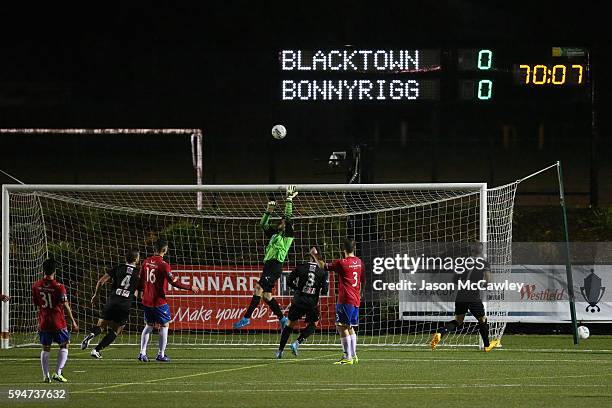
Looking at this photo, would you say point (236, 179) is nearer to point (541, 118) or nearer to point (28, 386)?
point (541, 118)

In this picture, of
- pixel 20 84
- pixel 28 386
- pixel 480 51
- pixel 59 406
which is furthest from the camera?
pixel 20 84

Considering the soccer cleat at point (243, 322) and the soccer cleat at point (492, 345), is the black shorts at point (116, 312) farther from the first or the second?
the soccer cleat at point (492, 345)

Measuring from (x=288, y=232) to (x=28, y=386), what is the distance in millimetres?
6043

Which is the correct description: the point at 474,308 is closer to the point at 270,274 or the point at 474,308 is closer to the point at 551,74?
the point at 270,274

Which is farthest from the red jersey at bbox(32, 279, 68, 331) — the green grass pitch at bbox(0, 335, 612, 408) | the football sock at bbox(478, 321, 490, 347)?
the football sock at bbox(478, 321, 490, 347)

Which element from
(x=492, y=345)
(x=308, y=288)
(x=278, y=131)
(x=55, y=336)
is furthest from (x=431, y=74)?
(x=55, y=336)

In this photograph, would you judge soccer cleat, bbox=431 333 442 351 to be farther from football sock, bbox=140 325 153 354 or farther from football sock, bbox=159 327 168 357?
football sock, bbox=140 325 153 354

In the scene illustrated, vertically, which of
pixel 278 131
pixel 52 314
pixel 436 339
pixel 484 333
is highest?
pixel 278 131

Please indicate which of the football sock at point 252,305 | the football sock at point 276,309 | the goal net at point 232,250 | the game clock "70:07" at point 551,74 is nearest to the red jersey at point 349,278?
the football sock at point 276,309

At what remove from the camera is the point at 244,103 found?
40906 mm

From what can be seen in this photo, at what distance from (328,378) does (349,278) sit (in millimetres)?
2310

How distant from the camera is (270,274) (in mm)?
19359

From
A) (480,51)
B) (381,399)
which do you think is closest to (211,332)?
(480,51)

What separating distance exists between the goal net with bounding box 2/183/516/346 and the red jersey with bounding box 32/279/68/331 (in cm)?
496
